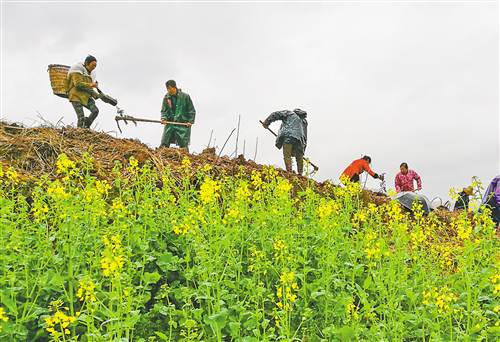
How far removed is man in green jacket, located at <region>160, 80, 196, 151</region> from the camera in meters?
11.3

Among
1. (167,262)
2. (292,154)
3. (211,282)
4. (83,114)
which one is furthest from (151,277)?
(292,154)

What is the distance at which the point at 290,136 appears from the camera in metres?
12.6

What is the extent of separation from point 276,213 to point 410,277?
1828mm

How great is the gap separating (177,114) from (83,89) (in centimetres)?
200

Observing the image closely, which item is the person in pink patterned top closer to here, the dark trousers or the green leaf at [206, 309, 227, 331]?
the dark trousers

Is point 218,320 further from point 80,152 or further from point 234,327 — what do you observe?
point 80,152

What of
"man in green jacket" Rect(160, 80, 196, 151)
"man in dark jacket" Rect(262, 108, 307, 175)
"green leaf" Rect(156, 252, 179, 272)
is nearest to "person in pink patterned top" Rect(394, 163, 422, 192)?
"man in dark jacket" Rect(262, 108, 307, 175)

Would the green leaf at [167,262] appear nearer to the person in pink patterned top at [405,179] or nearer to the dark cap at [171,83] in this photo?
the dark cap at [171,83]

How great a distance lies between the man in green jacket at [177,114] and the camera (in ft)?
37.2

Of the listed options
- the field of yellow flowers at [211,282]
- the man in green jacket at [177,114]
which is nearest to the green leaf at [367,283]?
the field of yellow flowers at [211,282]

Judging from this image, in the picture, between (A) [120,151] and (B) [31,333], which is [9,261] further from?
(A) [120,151]

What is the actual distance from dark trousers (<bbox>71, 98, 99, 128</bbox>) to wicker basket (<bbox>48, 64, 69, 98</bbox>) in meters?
0.40

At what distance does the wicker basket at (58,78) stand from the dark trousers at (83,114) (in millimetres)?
396

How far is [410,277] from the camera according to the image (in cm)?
623
